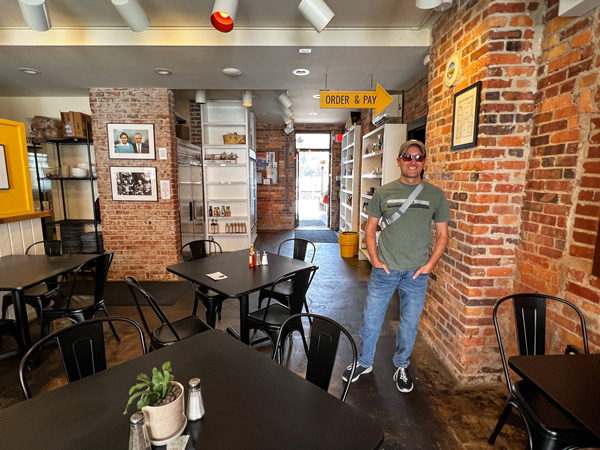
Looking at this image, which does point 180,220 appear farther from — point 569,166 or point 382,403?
point 569,166

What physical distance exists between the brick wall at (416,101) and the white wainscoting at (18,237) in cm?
486

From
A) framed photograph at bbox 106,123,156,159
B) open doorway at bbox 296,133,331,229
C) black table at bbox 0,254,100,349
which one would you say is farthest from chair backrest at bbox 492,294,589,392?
open doorway at bbox 296,133,331,229

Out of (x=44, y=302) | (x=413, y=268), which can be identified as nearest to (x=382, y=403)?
(x=413, y=268)

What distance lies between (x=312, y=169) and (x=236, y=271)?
25.3 ft

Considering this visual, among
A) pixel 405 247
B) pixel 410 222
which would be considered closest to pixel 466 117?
pixel 410 222

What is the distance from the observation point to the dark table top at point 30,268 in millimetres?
2473

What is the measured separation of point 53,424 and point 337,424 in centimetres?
93

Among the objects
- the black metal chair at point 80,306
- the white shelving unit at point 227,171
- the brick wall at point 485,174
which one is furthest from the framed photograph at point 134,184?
the brick wall at point 485,174

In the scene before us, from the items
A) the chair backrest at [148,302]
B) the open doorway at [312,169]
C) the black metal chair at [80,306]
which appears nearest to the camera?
the chair backrest at [148,302]

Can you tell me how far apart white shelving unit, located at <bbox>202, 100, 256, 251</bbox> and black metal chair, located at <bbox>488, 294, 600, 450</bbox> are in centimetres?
496

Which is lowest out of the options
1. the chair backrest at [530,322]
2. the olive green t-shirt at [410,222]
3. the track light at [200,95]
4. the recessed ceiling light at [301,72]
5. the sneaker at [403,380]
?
the sneaker at [403,380]

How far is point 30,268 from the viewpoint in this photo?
2.84m

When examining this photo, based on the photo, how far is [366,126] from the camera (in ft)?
19.1

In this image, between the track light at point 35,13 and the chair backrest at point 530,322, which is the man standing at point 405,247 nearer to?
the chair backrest at point 530,322
